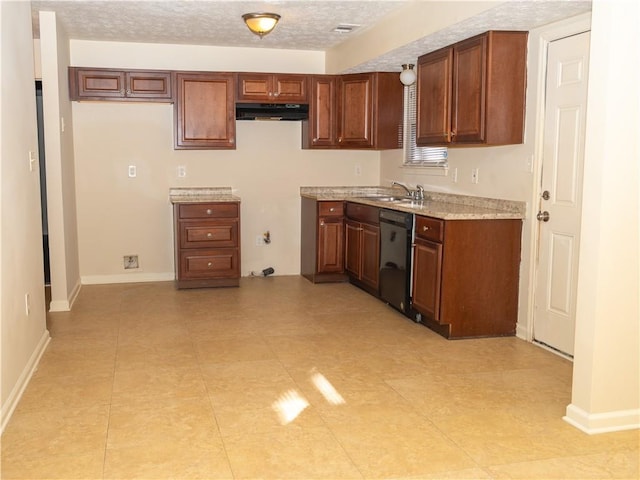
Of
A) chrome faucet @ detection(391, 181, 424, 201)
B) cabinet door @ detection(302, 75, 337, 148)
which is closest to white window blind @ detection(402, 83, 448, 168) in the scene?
chrome faucet @ detection(391, 181, 424, 201)

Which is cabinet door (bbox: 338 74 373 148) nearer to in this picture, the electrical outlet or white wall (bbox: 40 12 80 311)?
the electrical outlet

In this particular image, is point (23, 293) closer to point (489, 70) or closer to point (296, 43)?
point (489, 70)

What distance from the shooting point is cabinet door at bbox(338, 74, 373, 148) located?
627 cm

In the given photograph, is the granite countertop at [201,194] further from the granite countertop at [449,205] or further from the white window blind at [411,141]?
the white window blind at [411,141]

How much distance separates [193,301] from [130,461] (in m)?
3.04

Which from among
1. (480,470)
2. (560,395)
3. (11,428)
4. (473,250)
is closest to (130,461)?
(11,428)

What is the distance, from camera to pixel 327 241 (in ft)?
21.0

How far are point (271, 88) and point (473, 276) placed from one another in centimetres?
299

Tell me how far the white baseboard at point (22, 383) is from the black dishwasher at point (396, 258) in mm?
2586

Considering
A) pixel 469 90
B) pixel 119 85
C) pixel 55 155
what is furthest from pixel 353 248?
pixel 55 155

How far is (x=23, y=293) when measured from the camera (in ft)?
11.8

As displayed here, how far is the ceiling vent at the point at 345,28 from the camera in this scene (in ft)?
17.6

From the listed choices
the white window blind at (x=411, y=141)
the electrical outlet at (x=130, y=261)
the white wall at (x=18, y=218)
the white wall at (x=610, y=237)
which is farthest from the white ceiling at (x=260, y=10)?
the electrical outlet at (x=130, y=261)

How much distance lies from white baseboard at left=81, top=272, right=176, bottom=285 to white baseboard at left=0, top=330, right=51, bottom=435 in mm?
2084
